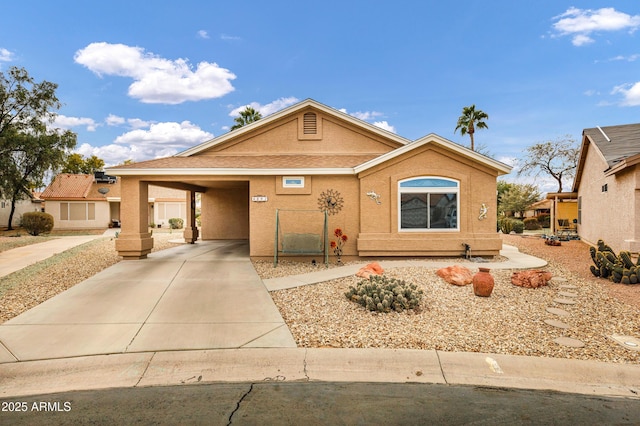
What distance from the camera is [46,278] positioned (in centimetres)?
991

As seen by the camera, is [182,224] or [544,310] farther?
[182,224]

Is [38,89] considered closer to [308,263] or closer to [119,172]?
[119,172]

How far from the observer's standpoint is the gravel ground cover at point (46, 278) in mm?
7805

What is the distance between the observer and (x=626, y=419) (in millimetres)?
3896

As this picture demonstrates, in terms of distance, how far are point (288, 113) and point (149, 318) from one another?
10.8 metres

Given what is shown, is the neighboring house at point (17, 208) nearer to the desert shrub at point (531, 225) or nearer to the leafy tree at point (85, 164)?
the leafy tree at point (85, 164)

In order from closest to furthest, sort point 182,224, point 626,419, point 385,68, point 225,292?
point 626,419
point 225,292
point 385,68
point 182,224

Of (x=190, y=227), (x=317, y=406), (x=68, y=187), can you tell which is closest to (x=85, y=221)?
(x=68, y=187)

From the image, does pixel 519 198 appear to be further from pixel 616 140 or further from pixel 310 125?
pixel 310 125

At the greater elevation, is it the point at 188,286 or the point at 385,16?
the point at 385,16

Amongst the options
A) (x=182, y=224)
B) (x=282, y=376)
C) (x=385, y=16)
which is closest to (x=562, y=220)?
(x=385, y=16)

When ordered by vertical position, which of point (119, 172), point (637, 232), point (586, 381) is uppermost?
point (119, 172)

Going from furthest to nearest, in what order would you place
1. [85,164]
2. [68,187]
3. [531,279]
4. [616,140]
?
[85,164], [68,187], [616,140], [531,279]

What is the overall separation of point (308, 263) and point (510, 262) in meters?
6.55
